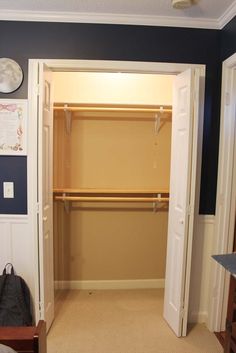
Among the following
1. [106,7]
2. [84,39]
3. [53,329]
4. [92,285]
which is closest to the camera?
[106,7]

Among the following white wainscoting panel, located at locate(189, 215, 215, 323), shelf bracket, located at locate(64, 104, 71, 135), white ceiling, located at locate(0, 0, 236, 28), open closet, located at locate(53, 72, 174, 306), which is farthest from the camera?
open closet, located at locate(53, 72, 174, 306)

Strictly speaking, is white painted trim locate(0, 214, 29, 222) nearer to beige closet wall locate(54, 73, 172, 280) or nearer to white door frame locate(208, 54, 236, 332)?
beige closet wall locate(54, 73, 172, 280)

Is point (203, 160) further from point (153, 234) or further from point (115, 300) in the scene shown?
point (115, 300)

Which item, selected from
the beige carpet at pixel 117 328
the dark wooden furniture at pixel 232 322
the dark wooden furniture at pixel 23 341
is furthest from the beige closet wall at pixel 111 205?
the dark wooden furniture at pixel 23 341

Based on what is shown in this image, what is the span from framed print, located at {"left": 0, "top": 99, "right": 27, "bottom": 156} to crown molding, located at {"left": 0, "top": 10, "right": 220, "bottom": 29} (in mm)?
638

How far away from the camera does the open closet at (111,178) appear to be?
9.59 ft

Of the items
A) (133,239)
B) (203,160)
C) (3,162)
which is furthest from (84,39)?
(133,239)

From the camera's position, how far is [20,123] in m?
2.30

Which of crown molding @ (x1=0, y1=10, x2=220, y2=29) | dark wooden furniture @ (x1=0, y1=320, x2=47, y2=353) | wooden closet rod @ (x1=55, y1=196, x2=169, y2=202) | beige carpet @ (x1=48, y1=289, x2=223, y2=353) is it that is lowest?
beige carpet @ (x1=48, y1=289, x2=223, y2=353)

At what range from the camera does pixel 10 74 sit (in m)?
2.24

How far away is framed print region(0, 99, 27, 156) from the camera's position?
2.28m

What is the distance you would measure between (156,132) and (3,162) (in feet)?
5.07

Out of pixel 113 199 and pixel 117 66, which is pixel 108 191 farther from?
pixel 117 66

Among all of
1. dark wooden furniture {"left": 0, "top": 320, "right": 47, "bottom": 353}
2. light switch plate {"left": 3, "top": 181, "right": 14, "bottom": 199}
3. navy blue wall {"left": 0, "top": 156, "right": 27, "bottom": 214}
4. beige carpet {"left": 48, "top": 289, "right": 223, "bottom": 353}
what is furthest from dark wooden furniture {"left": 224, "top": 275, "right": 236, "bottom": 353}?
light switch plate {"left": 3, "top": 181, "right": 14, "bottom": 199}
